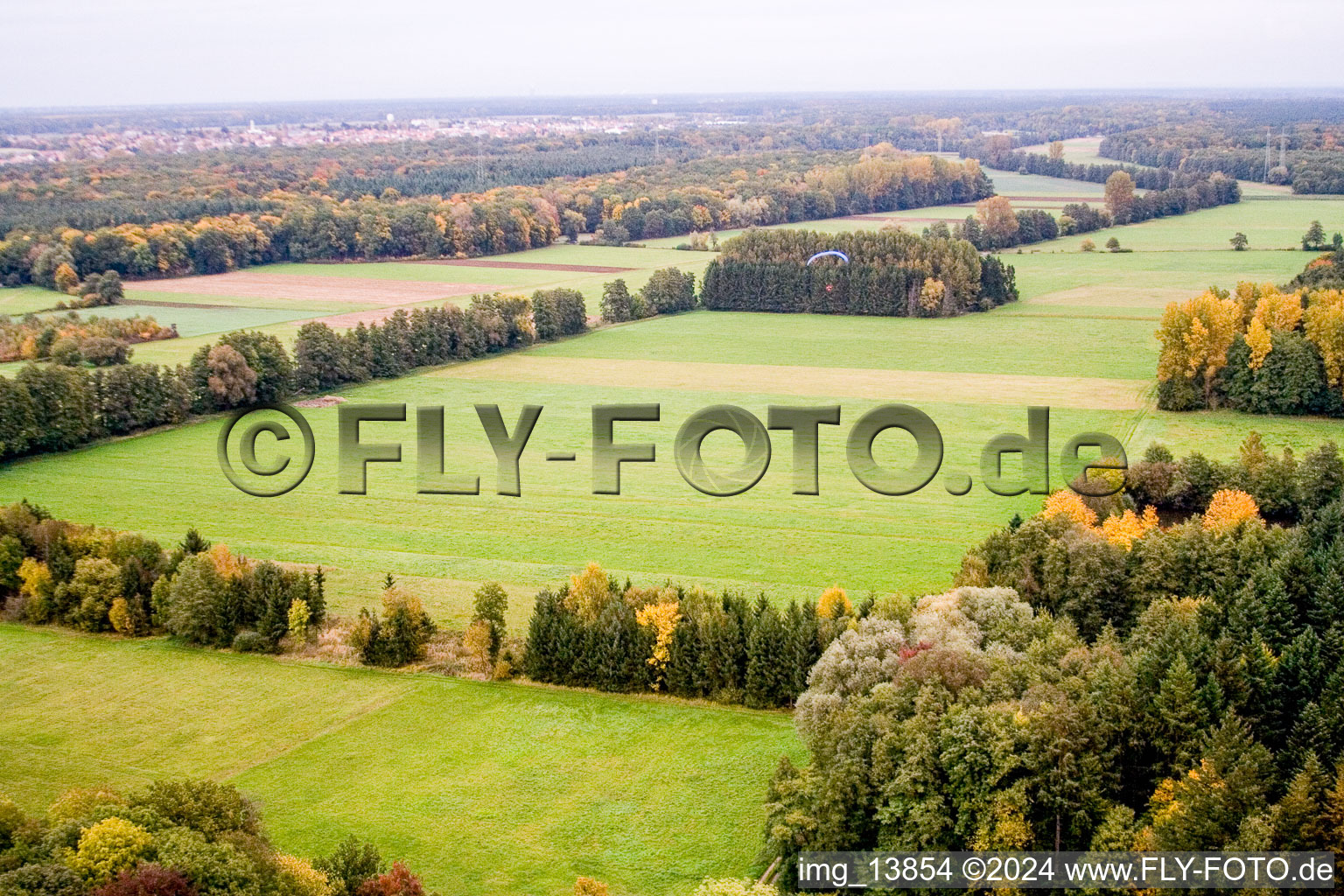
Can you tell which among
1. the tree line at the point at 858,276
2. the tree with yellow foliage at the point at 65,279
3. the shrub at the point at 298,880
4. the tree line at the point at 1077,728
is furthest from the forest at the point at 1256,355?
the tree with yellow foliage at the point at 65,279

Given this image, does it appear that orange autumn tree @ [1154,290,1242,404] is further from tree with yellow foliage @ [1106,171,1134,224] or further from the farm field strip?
tree with yellow foliage @ [1106,171,1134,224]

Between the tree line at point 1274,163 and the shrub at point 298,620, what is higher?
the tree line at point 1274,163

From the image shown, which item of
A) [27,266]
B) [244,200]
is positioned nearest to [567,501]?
[27,266]

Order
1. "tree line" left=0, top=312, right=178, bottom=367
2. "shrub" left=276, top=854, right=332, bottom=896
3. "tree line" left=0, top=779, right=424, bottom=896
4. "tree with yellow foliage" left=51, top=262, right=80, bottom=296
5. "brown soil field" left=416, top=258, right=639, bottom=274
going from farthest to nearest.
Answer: "brown soil field" left=416, top=258, right=639, bottom=274
"tree with yellow foliage" left=51, top=262, right=80, bottom=296
"tree line" left=0, top=312, right=178, bottom=367
"shrub" left=276, top=854, right=332, bottom=896
"tree line" left=0, top=779, right=424, bottom=896

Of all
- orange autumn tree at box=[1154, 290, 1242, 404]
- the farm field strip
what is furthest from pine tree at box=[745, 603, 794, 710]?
the farm field strip

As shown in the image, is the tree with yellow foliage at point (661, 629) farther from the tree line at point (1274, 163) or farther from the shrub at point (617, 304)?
the tree line at point (1274, 163)

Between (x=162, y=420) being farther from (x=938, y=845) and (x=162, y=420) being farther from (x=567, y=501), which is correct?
(x=938, y=845)
